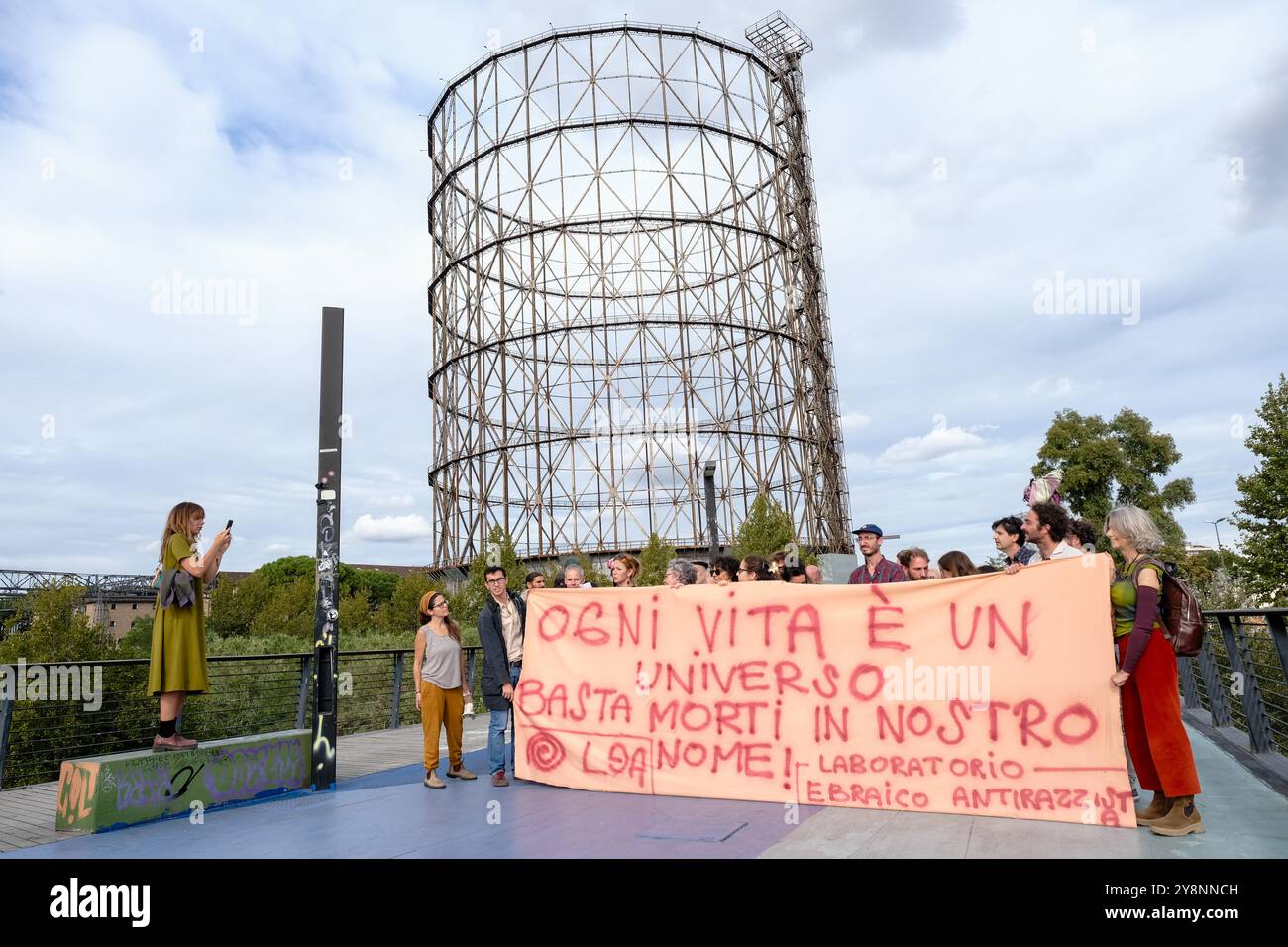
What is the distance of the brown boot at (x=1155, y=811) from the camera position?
170 inches

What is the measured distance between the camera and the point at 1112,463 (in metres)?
41.8

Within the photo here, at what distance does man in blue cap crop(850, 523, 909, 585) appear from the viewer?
582cm

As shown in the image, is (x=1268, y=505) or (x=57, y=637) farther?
(x=1268, y=505)

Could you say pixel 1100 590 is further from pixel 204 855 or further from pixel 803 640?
pixel 204 855

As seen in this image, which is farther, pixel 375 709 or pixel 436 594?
pixel 375 709

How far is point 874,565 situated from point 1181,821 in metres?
2.26

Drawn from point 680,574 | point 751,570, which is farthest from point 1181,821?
point 680,574

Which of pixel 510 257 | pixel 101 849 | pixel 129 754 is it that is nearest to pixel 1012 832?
pixel 101 849

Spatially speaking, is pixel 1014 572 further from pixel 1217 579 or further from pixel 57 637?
pixel 1217 579

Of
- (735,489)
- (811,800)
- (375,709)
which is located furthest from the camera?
(735,489)

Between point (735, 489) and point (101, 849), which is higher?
point (735, 489)

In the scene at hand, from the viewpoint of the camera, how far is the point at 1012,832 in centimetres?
437

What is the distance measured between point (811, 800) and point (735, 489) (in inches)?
1142
